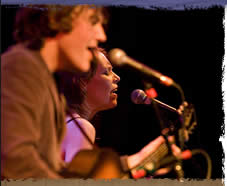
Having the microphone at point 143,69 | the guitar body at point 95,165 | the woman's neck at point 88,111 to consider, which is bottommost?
the guitar body at point 95,165

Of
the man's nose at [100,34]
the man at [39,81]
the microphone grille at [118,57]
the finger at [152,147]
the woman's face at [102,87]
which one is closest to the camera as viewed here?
the man at [39,81]

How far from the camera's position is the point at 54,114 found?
2.01 meters

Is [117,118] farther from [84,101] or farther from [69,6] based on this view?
[69,6]

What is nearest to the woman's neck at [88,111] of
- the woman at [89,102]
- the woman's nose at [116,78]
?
the woman at [89,102]

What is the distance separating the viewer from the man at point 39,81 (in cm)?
191

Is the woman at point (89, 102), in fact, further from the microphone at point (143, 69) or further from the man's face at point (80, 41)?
the microphone at point (143, 69)

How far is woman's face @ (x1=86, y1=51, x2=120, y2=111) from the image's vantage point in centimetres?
244

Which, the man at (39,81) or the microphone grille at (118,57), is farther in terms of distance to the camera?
the microphone grille at (118,57)

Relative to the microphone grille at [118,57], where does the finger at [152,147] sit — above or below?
below

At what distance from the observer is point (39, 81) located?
197 cm


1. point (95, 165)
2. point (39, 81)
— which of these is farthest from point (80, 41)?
point (95, 165)

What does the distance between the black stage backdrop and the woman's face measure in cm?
8

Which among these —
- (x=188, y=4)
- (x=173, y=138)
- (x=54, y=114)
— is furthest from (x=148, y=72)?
(x=188, y=4)

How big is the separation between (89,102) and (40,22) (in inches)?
26.5
